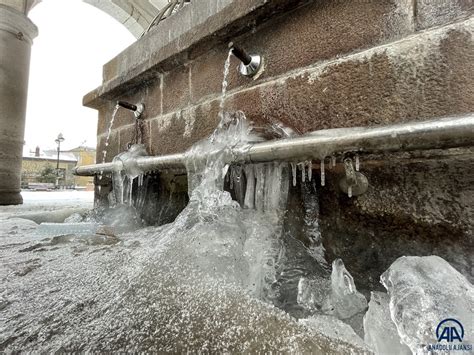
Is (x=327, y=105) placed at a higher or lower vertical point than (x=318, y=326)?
higher

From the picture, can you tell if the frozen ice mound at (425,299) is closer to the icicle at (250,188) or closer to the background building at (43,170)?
the icicle at (250,188)

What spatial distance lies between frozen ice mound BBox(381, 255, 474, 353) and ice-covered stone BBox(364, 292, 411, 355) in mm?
27

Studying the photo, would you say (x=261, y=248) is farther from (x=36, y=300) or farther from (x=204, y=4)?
(x=204, y=4)

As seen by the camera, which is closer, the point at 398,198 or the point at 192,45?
the point at 398,198

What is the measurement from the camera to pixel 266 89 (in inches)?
62.9

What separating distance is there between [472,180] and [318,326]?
0.80 m

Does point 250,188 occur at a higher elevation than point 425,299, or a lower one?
higher

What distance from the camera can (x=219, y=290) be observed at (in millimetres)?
859

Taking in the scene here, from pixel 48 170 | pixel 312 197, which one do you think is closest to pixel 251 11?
pixel 312 197

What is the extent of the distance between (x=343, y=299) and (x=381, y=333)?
9.1 inches

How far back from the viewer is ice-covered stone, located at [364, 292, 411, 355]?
0.63 m

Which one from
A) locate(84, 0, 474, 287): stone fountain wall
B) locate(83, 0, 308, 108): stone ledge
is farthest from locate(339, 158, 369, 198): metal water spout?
locate(83, 0, 308, 108): stone ledge

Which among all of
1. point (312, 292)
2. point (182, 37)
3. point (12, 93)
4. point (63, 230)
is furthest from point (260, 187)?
point (12, 93)

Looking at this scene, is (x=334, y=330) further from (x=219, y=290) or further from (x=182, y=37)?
(x=182, y=37)
